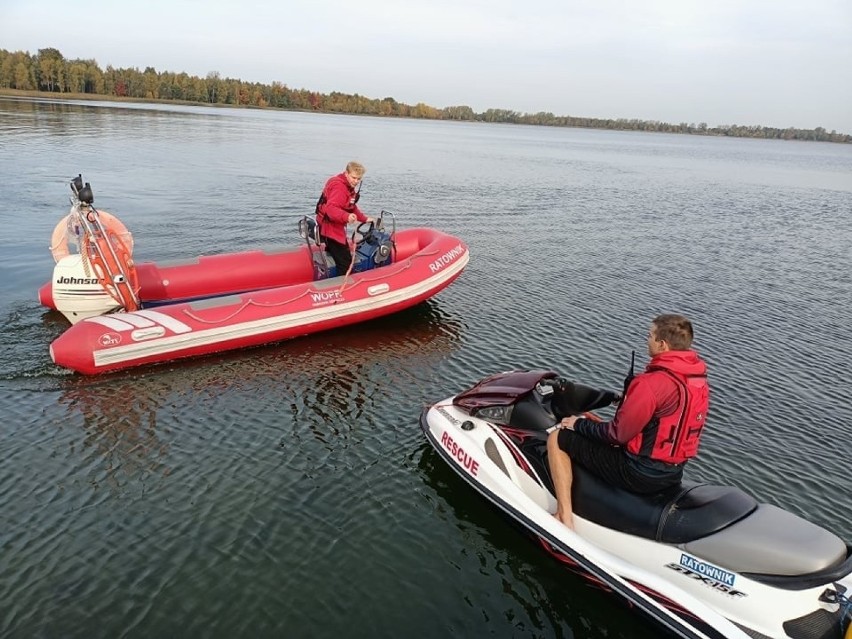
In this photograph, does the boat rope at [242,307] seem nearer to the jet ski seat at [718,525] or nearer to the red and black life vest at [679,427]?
the jet ski seat at [718,525]

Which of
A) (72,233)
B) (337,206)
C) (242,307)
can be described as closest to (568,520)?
(242,307)

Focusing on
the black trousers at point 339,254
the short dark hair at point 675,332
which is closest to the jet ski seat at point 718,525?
the short dark hair at point 675,332

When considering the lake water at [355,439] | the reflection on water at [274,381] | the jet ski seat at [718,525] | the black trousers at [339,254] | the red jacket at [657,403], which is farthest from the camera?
the black trousers at [339,254]

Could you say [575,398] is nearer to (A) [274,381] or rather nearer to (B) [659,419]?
(B) [659,419]

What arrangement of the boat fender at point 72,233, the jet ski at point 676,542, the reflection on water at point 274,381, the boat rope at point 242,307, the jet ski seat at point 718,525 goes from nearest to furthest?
the jet ski at point 676,542
the jet ski seat at point 718,525
the reflection on water at point 274,381
the boat rope at point 242,307
the boat fender at point 72,233

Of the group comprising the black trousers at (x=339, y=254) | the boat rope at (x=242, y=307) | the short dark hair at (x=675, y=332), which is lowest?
the boat rope at (x=242, y=307)

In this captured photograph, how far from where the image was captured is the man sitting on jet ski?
3.94 metres

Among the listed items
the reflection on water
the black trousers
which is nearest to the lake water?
the reflection on water

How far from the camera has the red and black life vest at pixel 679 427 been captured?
3936 millimetres

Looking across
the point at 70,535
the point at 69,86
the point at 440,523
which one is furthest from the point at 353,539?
the point at 69,86

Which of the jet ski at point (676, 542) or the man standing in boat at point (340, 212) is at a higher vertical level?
the man standing in boat at point (340, 212)

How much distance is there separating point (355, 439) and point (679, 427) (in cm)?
348

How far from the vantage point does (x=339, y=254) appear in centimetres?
946

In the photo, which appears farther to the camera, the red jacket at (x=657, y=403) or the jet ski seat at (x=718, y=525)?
the red jacket at (x=657, y=403)
